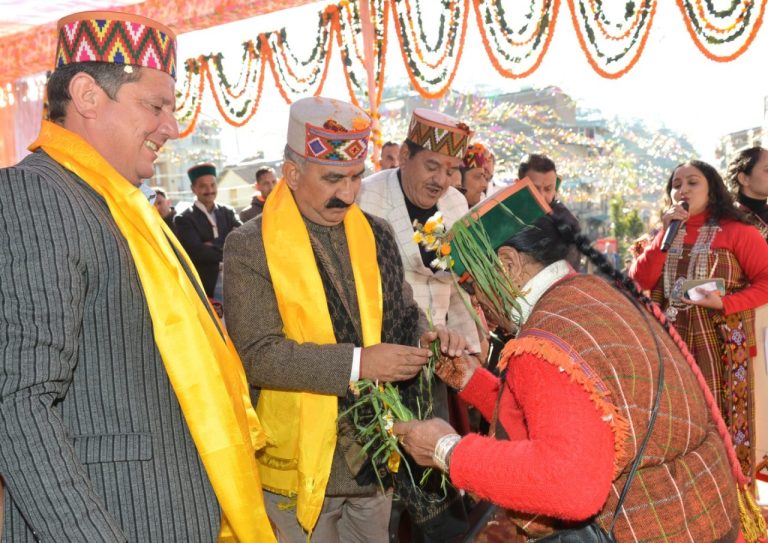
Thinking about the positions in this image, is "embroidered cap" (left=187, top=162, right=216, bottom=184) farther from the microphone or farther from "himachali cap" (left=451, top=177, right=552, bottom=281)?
"himachali cap" (left=451, top=177, right=552, bottom=281)

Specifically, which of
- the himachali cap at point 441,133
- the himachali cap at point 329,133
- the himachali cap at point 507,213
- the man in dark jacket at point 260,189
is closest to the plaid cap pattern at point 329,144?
the himachali cap at point 329,133

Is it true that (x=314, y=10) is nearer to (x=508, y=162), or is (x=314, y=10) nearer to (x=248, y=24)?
(x=248, y=24)

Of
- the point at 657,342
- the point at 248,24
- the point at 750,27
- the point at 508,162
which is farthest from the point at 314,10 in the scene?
the point at 657,342

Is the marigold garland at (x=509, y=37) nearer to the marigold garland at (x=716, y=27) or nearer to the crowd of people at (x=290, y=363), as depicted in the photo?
the marigold garland at (x=716, y=27)

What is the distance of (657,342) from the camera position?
5.35 feet

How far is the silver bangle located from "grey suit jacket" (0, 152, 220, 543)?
509 millimetres

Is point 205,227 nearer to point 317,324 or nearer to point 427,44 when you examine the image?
point 427,44

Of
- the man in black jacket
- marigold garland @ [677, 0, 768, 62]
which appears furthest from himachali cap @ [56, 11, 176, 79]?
the man in black jacket

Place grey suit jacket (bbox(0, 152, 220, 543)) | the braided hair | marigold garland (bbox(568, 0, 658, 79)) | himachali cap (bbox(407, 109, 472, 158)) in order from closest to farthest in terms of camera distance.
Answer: grey suit jacket (bbox(0, 152, 220, 543)), the braided hair, himachali cap (bbox(407, 109, 472, 158)), marigold garland (bbox(568, 0, 658, 79))

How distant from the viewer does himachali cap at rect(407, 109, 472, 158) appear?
353 cm

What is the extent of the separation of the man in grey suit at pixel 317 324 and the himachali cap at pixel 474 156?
2919 mm

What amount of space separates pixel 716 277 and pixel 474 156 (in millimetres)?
2080

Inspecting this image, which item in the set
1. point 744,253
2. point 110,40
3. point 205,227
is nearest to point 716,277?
point 744,253

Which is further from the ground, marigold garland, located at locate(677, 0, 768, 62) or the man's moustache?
marigold garland, located at locate(677, 0, 768, 62)
